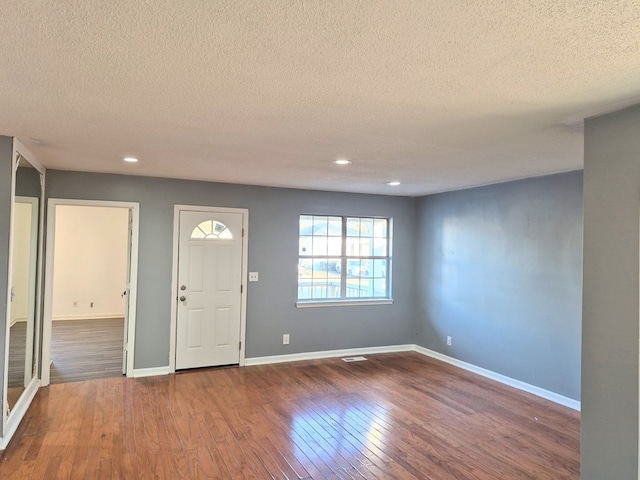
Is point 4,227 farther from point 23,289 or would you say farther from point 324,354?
point 324,354

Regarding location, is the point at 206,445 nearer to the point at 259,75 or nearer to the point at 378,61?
the point at 259,75

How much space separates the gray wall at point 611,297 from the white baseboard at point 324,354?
376 centimetres

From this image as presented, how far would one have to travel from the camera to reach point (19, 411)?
358cm

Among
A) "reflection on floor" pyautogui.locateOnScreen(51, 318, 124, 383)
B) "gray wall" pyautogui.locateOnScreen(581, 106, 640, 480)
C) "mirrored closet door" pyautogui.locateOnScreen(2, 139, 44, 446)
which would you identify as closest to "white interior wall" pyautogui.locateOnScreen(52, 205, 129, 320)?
"reflection on floor" pyautogui.locateOnScreen(51, 318, 124, 383)

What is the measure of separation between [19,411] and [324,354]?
135 inches

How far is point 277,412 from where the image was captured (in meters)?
3.87

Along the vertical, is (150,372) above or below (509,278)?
below

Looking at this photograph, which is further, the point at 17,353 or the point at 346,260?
the point at 346,260

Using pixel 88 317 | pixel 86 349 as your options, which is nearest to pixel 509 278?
pixel 86 349

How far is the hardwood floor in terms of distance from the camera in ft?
9.46

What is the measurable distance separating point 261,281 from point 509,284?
3031 mm

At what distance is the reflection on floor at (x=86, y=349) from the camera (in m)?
4.91

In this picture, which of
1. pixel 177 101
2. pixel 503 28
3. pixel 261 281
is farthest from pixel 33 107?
pixel 261 281

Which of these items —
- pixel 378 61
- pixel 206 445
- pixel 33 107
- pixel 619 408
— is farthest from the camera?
pixel 206 445
